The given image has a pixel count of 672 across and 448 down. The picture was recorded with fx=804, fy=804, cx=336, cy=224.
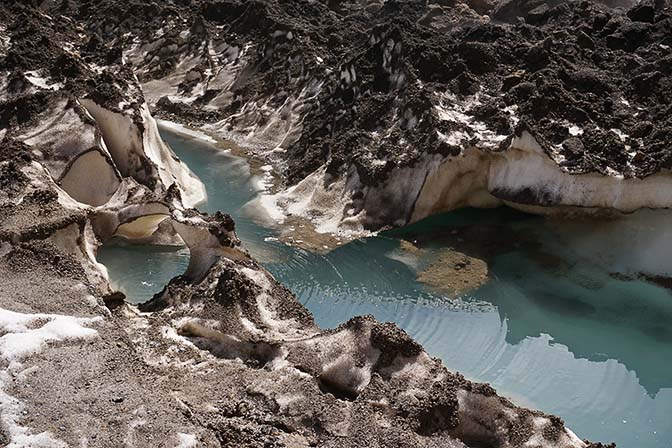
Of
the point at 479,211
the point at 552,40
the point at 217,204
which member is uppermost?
the point at 552,40

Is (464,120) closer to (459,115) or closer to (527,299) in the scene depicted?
(459,115)

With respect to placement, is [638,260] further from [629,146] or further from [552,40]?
[552,40]

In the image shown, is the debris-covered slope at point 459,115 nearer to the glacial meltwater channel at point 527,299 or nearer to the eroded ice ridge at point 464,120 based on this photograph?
the eroded ice ridge at point 464,120

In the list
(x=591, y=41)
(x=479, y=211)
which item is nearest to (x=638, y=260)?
(x=479, y=211)

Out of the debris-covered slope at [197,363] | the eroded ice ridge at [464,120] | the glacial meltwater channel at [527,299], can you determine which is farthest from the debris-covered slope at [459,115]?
the debris-covered slope at [197,363]

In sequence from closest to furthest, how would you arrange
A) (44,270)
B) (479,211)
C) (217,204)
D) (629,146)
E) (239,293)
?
(44,270) < (239,293) < (629,146) < (479,211) < (217,204)

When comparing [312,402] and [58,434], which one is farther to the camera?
[312,402]

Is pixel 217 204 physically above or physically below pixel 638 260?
below

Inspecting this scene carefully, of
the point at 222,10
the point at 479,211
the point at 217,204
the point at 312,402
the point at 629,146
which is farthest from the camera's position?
the point at 222,10

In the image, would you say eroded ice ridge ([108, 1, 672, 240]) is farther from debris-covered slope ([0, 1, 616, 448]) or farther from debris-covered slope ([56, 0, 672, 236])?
debris-covered slope ([0, 1, 616, 448])
